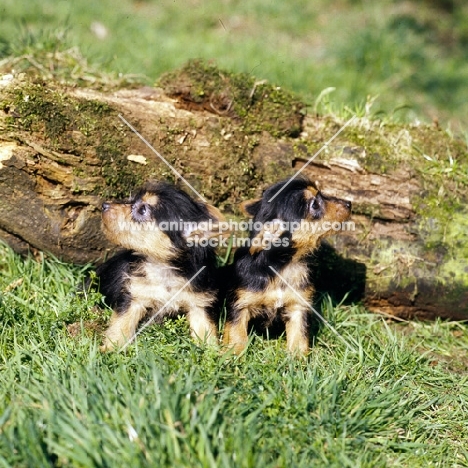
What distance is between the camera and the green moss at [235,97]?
591cm

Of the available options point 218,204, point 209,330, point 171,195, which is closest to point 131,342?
point 209,330

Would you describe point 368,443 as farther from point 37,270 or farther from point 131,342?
point 37,270

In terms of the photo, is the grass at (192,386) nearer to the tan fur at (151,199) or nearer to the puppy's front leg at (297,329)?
the puppy's front leg at (297,329)

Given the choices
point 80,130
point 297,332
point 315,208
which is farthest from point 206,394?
point 80,130

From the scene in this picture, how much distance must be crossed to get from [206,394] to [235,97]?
9.98 ft

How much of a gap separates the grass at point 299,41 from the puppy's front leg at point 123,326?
3.81 meters

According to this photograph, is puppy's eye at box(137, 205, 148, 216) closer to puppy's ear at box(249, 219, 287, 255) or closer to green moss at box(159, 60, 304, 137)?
puppy's ear at box(249, 219, 287, 255)

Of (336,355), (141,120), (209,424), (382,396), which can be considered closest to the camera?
(209,424)

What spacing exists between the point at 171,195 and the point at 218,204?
96cm

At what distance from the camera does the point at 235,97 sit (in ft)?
19.4

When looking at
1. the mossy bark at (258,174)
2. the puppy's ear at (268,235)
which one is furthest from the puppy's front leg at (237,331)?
the mossy bark at (258,174)

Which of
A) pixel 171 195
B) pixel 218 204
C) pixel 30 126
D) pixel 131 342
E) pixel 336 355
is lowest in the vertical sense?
pixel 336 355

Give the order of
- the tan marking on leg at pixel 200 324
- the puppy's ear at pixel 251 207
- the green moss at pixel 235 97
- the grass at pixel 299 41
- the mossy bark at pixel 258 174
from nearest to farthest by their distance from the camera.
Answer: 1. the tan marking on leg at pixel 200 324
2. the puppy's ear at pixel 251 207
3. the mossy bark at pixel 258 174
4. the green moss at pixel 235 97
5. the grass at pixel 299 41

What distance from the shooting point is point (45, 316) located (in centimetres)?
515
